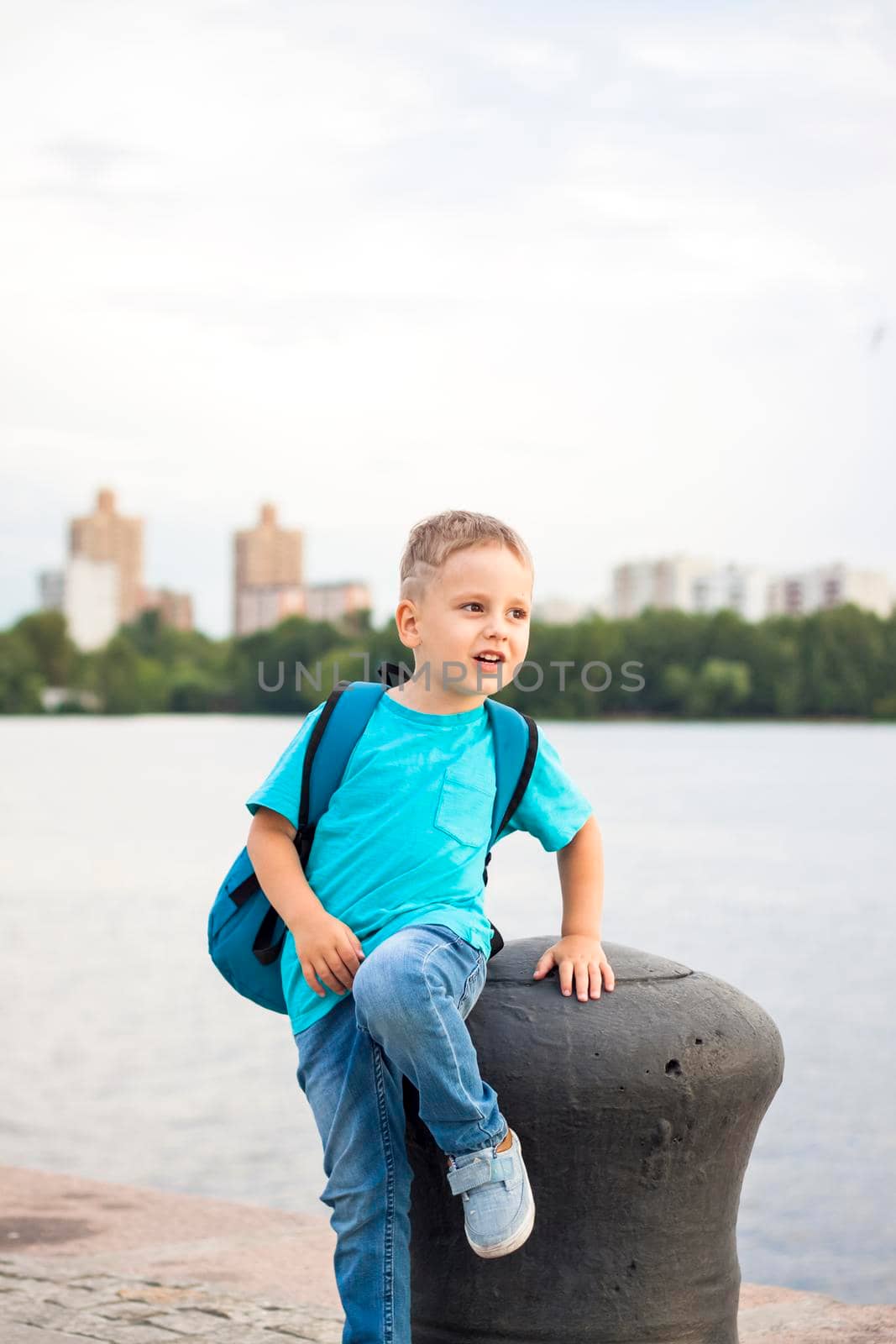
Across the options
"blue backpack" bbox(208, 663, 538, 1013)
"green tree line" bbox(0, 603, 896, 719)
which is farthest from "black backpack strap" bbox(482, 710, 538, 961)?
"green tree line" bbox(0, 603, 896, 719)

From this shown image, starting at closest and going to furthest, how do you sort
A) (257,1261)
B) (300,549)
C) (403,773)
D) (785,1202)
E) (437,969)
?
(437,969), (403,773), (257,1261), (785,1202), (300,549)

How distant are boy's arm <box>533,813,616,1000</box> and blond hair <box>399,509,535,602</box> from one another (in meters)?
0.65

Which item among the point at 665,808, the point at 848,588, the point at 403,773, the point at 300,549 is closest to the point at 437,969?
the point at 403,773

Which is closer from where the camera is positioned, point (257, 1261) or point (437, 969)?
point (437, 969)

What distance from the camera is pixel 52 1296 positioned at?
17.1 feet

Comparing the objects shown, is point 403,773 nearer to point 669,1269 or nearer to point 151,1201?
point 669,1269

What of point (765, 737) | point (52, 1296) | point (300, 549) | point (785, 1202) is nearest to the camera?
point (52, 1296)

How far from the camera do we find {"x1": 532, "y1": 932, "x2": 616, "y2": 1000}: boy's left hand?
3736 millimetres

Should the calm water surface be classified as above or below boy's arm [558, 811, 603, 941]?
below

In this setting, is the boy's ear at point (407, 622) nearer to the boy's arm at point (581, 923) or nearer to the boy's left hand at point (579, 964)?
the boy's arm at point (581, 923)

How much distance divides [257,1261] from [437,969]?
9.60 feet

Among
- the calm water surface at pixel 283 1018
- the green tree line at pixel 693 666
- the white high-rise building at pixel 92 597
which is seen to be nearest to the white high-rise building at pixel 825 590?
the green tree line at pixel 693 666

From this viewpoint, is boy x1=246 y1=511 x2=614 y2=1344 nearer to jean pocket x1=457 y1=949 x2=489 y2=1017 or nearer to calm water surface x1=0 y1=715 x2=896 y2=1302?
jean pocket x1=457 y1=949 x2=489 y2=1017

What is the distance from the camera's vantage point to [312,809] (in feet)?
11.9
